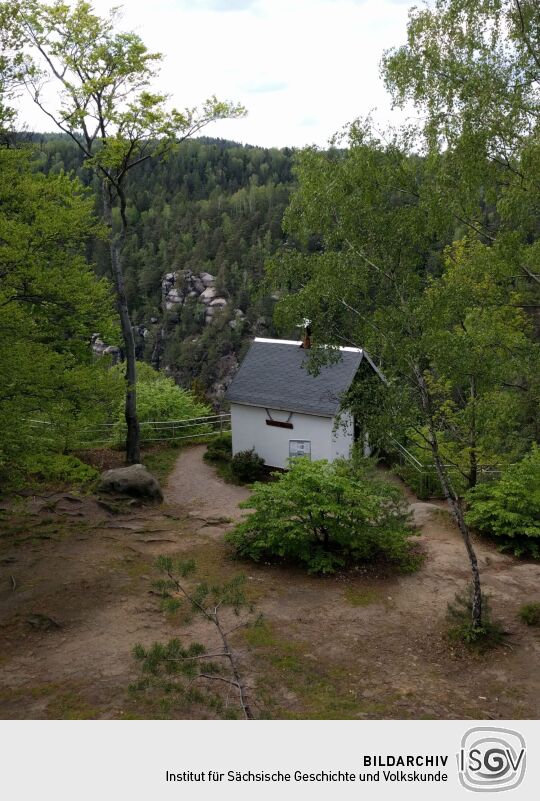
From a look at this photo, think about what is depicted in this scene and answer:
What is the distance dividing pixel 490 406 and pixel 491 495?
11.7 ft

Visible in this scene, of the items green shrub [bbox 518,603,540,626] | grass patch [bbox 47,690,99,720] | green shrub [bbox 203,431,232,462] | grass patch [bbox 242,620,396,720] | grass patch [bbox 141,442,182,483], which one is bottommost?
grass patch [bbox 141,442,182,483]

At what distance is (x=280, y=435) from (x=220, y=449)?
352 cm

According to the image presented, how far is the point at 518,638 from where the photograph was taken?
11.6 meters

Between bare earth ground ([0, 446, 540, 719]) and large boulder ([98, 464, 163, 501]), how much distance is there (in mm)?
1711

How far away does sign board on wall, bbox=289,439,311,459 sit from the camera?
2319 centimetres

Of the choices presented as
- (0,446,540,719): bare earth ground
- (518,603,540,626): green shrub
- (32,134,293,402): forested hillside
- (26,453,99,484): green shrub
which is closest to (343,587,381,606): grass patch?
(0,446,540,719): bare earth ground

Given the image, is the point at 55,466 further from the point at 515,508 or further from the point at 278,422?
the point at 278,422

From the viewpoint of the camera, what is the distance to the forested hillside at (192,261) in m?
106

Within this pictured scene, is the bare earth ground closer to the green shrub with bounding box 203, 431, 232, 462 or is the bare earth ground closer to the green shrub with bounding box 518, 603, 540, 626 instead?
the green shrub with bounding box 518, 603, 540, 626

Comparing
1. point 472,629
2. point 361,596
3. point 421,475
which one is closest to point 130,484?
point 361,596
